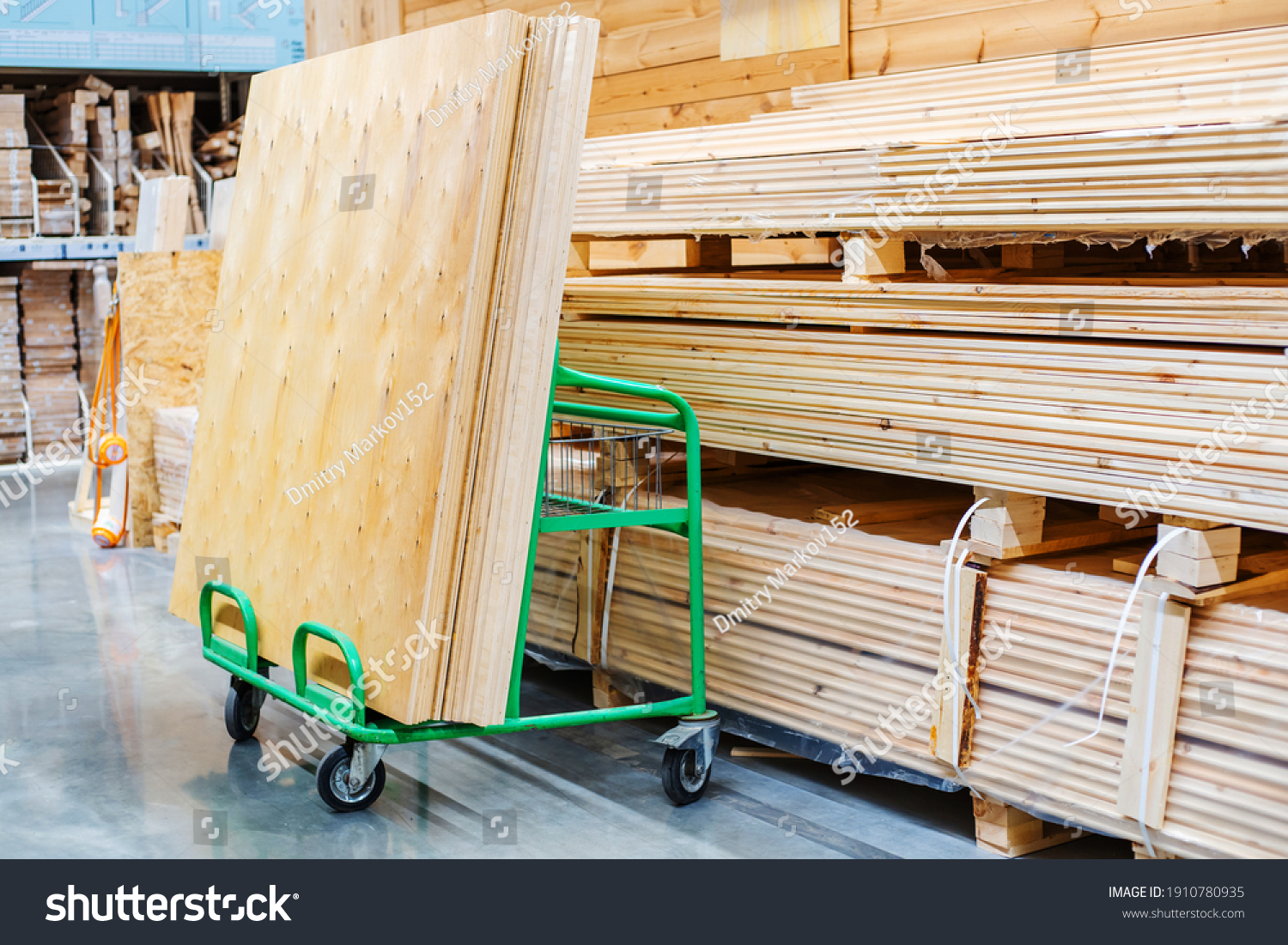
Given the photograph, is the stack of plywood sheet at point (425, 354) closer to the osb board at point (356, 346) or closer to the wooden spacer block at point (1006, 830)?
the osb board at point (356, 346)

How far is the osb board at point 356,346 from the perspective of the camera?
130 inches

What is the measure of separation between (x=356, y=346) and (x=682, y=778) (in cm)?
157

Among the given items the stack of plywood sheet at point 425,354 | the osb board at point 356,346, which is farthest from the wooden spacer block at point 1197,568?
the osb board at point 356,346

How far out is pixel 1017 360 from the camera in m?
3.20

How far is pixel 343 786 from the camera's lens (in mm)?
3607

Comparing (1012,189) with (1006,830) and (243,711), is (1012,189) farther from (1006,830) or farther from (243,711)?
(243,711)

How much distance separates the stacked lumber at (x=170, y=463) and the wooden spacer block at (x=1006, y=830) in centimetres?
523

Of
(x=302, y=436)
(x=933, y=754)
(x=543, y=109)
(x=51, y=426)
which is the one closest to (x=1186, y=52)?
(x=543, y=109)

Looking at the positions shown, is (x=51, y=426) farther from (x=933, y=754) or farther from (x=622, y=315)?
(x=933, y=754)

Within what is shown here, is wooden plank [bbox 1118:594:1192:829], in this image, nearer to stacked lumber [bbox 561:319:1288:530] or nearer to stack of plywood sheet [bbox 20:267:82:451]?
stacked lumber [bbox 561:319:1288:530]

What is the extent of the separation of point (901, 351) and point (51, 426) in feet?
30.8

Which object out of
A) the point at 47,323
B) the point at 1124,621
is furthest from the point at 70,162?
the point at 1124,621

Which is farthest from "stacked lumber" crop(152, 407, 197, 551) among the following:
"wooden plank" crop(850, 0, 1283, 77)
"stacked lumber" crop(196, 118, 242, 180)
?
"stacked lumber" crop(196, 118, 242, 180)

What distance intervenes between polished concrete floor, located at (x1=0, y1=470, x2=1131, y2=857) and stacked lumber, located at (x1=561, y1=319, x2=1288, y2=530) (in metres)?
1.01
